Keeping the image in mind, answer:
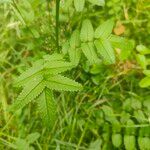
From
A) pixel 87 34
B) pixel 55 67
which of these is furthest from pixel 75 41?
pixel 55 67

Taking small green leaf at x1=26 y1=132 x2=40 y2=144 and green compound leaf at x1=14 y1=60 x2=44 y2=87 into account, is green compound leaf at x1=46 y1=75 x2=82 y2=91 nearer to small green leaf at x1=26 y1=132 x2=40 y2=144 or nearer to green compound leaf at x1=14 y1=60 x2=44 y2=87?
green compound leaf at x1=14 y1=60 x2=44 y2=87

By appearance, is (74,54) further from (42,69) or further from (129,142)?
(129,142)

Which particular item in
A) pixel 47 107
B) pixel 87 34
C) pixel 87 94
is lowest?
pixel 87 94

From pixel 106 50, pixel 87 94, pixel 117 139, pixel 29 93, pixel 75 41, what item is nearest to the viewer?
pixel 29 93

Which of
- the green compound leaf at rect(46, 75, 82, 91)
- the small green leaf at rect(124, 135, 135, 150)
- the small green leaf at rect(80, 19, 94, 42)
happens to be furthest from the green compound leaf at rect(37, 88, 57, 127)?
the small green leaf at rect(124, 135, 135, 150)

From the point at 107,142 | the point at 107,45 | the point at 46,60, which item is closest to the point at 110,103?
the point at 107,142
